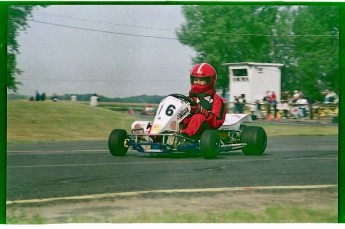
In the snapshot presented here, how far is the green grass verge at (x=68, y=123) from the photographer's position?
30.6 feet

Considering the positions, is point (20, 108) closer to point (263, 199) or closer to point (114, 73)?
point (114, 73)

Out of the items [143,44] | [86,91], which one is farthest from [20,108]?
[143,44]

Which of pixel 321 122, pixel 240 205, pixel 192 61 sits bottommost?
pixel 240 205

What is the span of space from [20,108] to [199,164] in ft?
6.42

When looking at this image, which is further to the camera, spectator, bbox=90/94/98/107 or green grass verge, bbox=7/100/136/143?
spectator, bbox=90/94/98/107

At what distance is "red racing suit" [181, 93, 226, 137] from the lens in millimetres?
10008

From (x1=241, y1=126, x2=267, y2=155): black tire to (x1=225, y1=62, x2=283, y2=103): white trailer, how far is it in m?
0.47

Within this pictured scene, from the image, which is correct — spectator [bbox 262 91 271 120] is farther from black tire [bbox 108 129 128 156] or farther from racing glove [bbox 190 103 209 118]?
black tire [bbox 108 129 128 156]

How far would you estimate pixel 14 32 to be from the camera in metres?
9.22

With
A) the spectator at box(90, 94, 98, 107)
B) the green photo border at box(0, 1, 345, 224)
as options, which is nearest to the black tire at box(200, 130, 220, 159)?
the spectator at box(90, 94, 98, 107)

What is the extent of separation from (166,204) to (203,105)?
1.66 m

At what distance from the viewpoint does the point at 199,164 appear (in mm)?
9688

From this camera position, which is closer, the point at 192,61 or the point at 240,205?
the point at 240,205

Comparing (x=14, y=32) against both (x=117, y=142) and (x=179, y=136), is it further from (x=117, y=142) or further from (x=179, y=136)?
(x=179, y=136)
